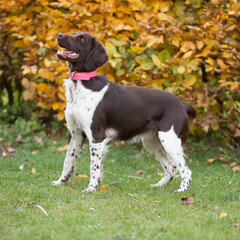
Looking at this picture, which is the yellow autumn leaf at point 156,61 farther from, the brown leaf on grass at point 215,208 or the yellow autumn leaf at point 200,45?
the brown leaf on grass at point 215,208

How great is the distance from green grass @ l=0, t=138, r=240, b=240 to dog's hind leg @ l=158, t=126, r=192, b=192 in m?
0.13

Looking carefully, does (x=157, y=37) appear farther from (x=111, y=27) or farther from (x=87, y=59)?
(x=87, y=59)

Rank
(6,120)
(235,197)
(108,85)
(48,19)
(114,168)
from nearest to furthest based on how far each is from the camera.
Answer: (235,197)
(108,85)
(114,168)
(48,19)
(6,120)

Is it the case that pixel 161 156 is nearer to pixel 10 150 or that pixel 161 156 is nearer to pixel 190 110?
pixel 190 110

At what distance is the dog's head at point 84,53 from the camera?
4102 mm

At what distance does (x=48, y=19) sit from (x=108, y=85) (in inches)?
102

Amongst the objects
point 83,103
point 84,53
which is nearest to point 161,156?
point 83,103

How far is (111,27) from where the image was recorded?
5.80 metres

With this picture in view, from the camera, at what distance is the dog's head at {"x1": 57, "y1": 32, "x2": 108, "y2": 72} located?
4.10m

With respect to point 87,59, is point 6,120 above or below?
below

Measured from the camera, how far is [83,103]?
13.6ft

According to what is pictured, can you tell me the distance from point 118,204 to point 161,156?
128cm

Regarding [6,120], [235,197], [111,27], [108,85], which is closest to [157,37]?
[111,27]

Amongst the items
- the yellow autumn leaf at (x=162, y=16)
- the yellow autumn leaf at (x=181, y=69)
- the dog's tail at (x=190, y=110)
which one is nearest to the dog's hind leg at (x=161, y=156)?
the dog's tail at (x=190, y=110)
